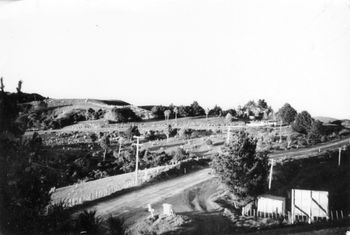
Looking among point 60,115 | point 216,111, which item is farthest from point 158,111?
point 60,115

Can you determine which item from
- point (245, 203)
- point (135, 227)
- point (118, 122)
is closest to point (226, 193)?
point (245, 203)

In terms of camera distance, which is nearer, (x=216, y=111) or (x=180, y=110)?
(x=180, y=110)

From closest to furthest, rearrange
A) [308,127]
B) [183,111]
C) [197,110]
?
[308,127] < [183,111] < [197,110]

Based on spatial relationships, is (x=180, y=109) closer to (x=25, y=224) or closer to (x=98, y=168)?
(x=98, y=168)

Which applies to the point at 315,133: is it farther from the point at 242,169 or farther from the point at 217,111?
the point at 242,169

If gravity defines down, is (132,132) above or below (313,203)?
above

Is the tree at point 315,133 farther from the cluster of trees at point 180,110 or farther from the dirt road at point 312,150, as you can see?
the cluster of trees at point 180,110

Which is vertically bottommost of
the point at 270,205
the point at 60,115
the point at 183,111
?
the point at 270,205
